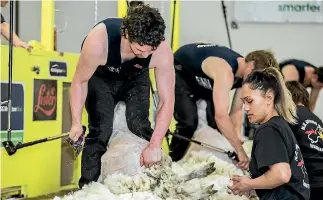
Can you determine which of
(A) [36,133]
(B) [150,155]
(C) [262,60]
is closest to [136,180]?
(B) [150,155]

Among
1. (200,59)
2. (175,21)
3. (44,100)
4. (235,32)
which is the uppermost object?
(175,21)

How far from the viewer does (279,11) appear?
5.39 meters

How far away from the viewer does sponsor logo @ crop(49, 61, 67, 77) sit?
A: 3.05 m

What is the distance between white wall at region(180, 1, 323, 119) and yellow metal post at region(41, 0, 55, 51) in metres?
2.38

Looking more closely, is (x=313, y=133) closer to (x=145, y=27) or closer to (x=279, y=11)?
(x=145, y=27)

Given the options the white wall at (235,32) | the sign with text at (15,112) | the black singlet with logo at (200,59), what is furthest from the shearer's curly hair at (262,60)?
the white wall at (235,32)

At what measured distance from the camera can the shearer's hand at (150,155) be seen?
2254mm

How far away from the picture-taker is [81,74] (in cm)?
229

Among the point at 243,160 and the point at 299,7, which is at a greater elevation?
the point at 299,7

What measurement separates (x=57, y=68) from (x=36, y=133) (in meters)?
0.42

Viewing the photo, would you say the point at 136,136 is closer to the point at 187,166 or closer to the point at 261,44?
the point at 187,166

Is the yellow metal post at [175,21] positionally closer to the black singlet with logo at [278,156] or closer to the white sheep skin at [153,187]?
the white sheep skin at [153,187]

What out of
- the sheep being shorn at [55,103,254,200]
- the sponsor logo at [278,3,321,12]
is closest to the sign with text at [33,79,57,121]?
the sheep being shorn at [55,103,254,200]

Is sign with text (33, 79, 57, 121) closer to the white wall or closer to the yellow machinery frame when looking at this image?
the yellow machinery frame
